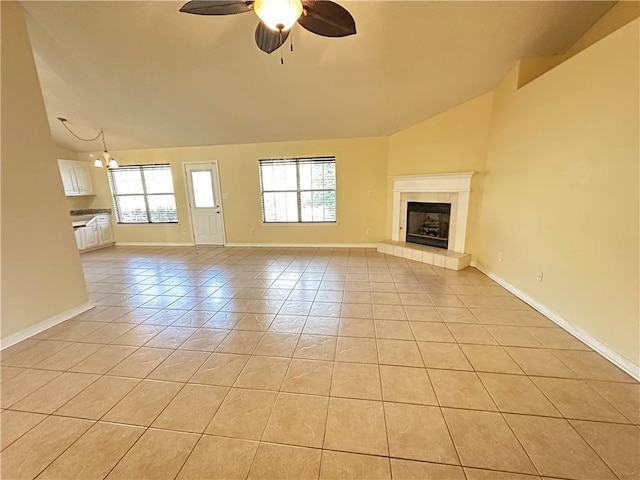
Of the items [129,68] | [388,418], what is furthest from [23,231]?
[388,418]

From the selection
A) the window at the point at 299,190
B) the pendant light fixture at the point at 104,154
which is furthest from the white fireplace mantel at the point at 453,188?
the pendant light fixture at the point at 104,154

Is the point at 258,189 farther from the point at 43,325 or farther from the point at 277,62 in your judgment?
the point at 43,325

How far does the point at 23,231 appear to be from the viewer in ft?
8.01

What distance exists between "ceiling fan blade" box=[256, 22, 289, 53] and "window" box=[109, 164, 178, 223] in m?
5.04

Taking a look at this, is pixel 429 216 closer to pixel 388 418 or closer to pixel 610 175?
pixel 610 175

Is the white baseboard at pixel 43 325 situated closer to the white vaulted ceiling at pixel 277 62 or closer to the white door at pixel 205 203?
the white vaulted ceiling at pixel 277 62

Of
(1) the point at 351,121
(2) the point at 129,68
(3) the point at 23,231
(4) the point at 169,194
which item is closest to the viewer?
(3) the point at 23,231

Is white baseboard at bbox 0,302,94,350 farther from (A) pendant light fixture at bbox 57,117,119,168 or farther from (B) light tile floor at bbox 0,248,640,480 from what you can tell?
(A) pendant light fixture at bbox 57,117,119,168

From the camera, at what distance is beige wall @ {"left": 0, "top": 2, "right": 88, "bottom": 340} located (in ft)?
7.61

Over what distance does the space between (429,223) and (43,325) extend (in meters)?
5.46

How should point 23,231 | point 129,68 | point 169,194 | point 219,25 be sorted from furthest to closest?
point 169,194 < point 129,68 < point 219,25 < point 23,231

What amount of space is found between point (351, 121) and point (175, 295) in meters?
3.92

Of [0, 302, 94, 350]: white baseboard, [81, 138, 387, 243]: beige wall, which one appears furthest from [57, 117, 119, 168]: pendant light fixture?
[0, 302, 94, 350]: white baseboard

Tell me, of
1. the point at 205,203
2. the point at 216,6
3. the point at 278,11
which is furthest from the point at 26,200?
the point at 205,203
